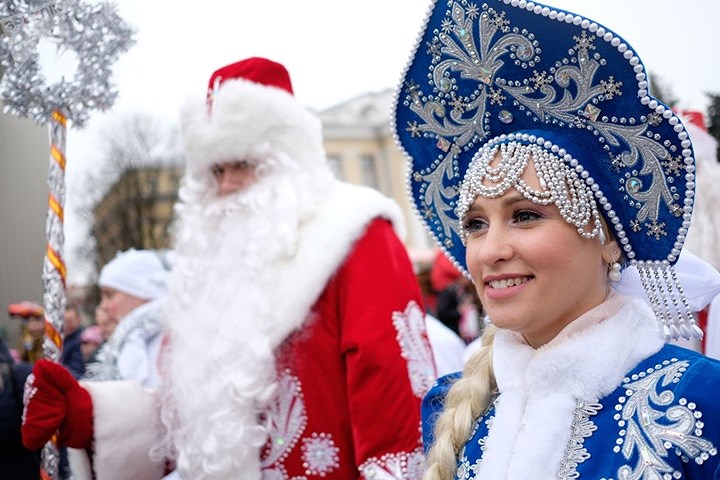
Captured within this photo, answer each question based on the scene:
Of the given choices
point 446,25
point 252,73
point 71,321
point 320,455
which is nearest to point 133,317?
point 252,73

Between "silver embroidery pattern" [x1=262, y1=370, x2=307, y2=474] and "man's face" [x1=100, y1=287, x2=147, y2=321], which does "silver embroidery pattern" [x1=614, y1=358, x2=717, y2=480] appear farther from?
"man's face" [x1=100, y1=287, x2=147, y2=321]

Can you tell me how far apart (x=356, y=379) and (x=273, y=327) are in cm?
37

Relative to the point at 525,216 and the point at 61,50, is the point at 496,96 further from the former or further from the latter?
the point at 61,50

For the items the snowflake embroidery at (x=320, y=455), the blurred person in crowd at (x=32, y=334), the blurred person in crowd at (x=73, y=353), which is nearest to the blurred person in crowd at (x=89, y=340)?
the blurred person in crowd at (x=73, y=353)

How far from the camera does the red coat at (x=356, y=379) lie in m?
2.46

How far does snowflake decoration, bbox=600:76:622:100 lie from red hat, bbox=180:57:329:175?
1.59 m

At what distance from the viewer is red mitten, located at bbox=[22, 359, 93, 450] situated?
8.22 ft

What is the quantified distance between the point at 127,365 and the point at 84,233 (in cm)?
2059

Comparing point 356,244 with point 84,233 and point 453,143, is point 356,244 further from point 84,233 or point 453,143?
point 84,233

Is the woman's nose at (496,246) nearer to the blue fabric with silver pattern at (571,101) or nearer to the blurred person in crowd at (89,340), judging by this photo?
the blue fabric with silver pattern at (571,101)

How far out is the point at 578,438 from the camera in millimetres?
1543

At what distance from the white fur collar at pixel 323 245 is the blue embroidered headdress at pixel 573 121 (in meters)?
0.94

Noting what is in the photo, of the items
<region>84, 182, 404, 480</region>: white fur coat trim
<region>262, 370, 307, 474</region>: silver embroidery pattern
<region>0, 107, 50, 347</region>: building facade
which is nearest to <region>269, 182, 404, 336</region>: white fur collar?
<region>84, 182, 404, 480</region>: white fur coat trim

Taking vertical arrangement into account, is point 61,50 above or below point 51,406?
above
